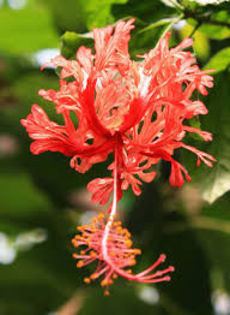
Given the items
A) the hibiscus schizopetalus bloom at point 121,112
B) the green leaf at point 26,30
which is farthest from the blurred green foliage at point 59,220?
the hibiscus schizopetalus bloom at point 121,112

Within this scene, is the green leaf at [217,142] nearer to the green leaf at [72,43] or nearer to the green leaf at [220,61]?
the green leaf at [220,61]

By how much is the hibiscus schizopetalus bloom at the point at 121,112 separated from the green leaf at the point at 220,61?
0.20 metres

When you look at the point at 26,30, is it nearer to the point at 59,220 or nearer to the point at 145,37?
the point at 59,220

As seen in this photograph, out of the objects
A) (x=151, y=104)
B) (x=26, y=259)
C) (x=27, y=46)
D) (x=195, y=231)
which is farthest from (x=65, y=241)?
(x=151, y=104)

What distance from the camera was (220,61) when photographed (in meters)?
1.40

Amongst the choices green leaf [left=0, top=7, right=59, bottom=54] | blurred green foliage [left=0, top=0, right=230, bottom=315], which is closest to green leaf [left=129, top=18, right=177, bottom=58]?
blurred green foliage [left=0, top=0, right=230, bottom=315]

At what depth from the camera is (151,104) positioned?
1148 mm

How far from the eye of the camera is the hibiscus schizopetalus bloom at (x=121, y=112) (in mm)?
1137

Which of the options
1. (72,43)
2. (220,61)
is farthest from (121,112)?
(220,61)

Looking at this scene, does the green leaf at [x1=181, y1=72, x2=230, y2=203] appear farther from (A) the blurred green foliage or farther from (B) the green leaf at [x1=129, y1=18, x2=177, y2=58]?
(A) the blurred green foliage

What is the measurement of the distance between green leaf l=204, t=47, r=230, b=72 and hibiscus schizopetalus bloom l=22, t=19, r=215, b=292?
8.0 inches

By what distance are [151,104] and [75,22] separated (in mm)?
911

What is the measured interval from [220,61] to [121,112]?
1.28 feet

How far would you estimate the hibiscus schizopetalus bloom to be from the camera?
3.73ft
